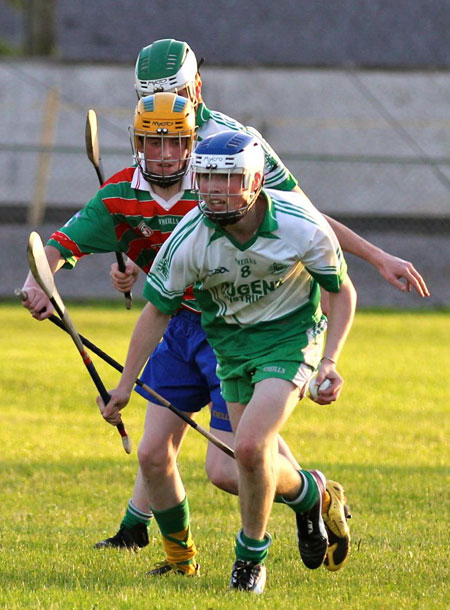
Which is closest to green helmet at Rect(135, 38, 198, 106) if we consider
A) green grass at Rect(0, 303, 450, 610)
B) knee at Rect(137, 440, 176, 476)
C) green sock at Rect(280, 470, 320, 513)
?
knee at Rect(137, 440, 176, 476)

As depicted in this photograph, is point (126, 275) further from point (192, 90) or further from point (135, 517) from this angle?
point (135, 517)

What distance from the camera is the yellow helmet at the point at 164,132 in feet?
16.1

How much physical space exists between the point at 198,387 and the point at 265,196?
3.60ft

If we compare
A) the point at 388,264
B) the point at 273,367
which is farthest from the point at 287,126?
the point at 273,367

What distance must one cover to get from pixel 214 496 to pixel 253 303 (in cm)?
235

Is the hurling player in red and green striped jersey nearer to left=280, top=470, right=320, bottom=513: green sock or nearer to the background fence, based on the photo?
left=280, top=470, right=320, bottom=513: green sock

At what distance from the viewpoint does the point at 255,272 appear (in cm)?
465

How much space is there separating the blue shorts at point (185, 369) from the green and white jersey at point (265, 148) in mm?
727

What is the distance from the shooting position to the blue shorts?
17.3 ft

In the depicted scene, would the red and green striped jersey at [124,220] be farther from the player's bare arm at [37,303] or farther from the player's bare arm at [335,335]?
the player's bare arm at [335,335]

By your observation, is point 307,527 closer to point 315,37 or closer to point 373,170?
point 373,170

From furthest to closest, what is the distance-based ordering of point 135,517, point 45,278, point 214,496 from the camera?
A: point 214,496, point 135,517, point 45,278

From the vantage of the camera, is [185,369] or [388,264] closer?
[388,264]

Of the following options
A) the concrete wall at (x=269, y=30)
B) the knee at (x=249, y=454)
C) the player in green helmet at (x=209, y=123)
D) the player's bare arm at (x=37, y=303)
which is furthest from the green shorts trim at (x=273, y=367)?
the concrete wall at (x=269, y=30)
